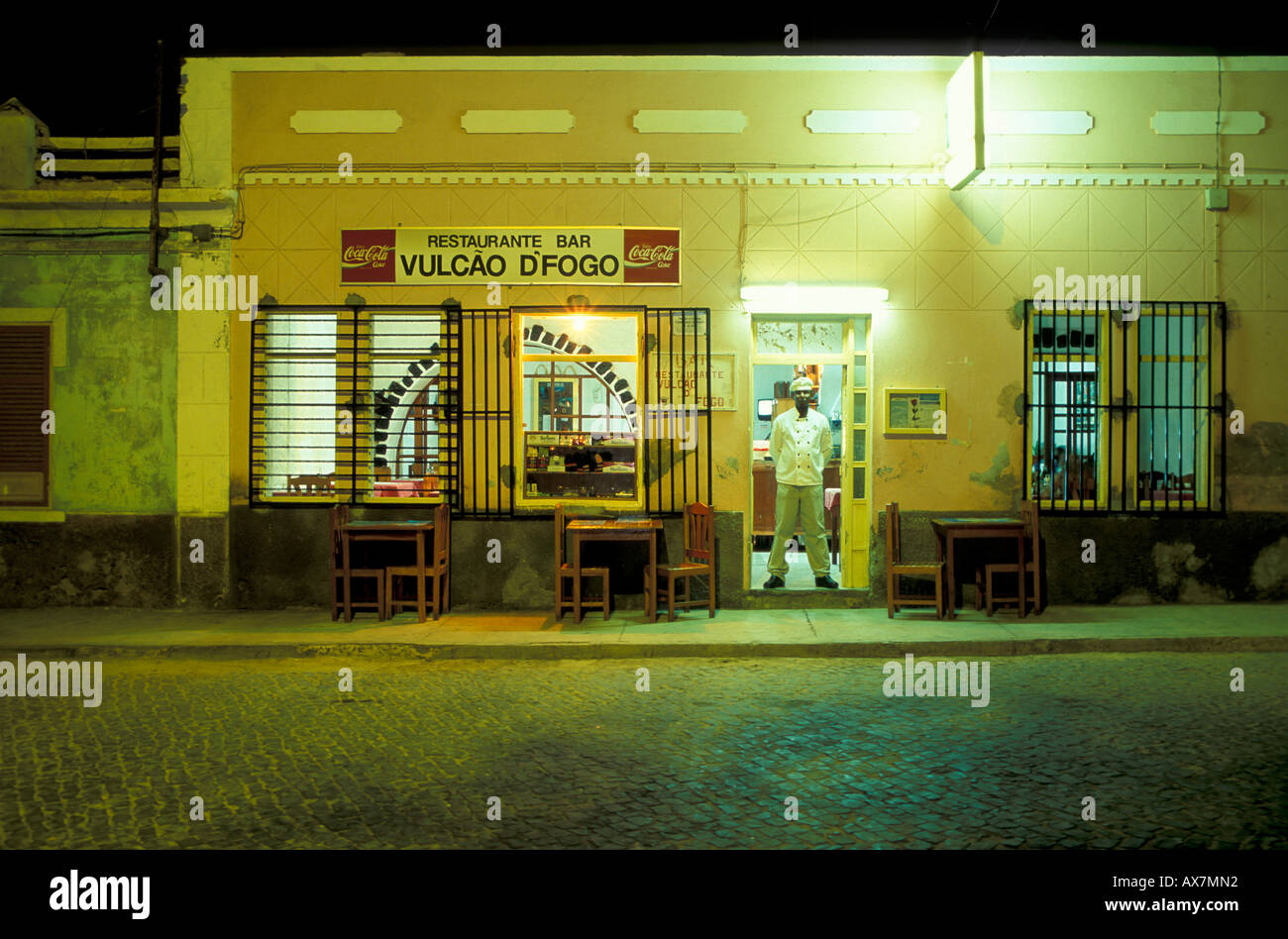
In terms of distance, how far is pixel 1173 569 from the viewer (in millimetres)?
11195

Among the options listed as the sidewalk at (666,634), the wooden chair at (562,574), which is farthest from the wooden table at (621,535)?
the sidewalk at (666,634)

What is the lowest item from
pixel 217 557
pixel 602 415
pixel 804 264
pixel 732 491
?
pixel 217 557

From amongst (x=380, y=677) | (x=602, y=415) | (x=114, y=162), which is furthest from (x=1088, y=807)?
(x=114, y=162)

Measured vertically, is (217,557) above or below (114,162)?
below

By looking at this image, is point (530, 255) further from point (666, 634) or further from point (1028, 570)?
point (1028, 570)

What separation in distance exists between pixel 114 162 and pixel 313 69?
2657 millimetres

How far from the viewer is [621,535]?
10430 millimetres

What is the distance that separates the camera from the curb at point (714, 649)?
366 inches

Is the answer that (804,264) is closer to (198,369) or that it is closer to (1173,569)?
(1173,569)

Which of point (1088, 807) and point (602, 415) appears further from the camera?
point (602, 415)

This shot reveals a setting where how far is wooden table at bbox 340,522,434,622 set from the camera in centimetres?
1059
